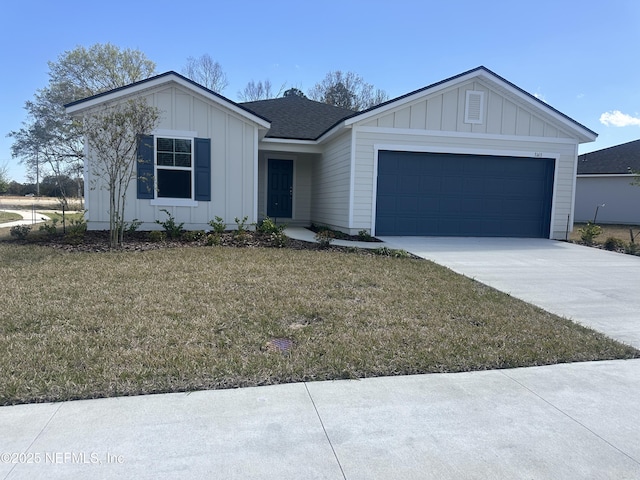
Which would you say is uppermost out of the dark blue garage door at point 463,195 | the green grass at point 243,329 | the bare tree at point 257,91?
the bare tree at point 257,91

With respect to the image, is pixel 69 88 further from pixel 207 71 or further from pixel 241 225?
pixel 241 225

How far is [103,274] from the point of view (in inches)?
246

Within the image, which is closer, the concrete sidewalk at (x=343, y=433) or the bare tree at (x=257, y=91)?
the concrete sidewalk at (x=343, y=433)

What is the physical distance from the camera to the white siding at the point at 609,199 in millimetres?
20577

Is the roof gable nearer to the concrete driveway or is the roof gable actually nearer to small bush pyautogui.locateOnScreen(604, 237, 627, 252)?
the concrete driveway

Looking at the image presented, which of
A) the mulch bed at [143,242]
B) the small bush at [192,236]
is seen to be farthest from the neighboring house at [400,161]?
the mulch bed at [143,242]

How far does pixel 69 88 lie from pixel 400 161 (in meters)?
29.2

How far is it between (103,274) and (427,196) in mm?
8497

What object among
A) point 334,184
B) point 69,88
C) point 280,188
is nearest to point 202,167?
point 334,184

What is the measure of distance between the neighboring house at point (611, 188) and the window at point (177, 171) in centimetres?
1897

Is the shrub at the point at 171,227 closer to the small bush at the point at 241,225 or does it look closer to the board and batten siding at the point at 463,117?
the small bush at the point at 241,225

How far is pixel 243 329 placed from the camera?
4168 mm

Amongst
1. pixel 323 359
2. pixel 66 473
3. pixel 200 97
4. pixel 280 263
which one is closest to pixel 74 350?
pixel 66 473

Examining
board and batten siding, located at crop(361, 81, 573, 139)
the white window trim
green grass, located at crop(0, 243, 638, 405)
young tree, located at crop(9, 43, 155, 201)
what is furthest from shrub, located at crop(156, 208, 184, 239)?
young tree, located at crop(9, 43, 155, 201)
